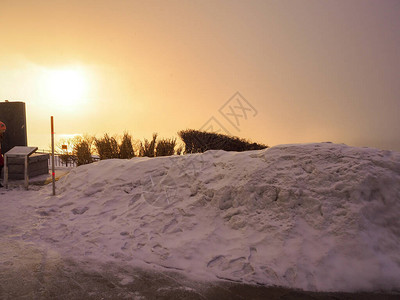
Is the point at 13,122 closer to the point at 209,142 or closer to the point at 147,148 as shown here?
the point at 147,148

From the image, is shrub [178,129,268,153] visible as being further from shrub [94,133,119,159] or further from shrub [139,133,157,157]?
shrub [94,133,119,159]

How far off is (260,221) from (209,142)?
897 centimetres

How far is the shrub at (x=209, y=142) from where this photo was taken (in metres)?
13.0

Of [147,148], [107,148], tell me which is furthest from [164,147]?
[107,148]

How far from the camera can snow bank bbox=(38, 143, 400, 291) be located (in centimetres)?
351

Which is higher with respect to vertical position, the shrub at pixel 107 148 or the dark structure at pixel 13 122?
the dark structure at pixel 13 122

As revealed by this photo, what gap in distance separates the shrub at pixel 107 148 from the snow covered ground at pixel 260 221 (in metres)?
5.22

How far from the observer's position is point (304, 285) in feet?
10.7

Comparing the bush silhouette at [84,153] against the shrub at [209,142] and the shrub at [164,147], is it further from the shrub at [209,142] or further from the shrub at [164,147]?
the shrub at [209,142]

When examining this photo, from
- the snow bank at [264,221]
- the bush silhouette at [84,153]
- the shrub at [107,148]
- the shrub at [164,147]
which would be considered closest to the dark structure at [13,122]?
the bush silhouette at [84,153]

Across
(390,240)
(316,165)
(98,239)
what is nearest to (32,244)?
(98,239)

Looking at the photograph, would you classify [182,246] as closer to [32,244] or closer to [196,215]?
[196,215]

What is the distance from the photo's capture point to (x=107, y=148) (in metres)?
11.5

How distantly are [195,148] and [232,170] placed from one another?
7522 millimetres
